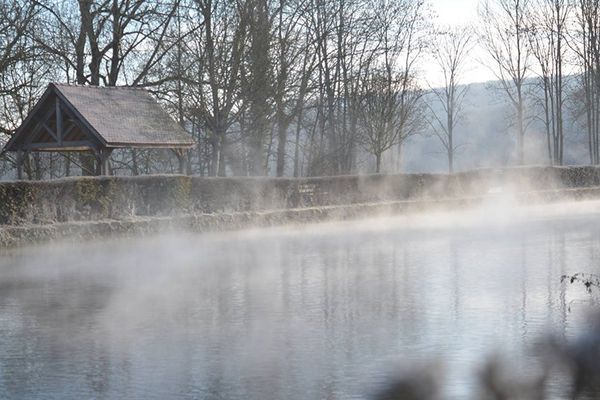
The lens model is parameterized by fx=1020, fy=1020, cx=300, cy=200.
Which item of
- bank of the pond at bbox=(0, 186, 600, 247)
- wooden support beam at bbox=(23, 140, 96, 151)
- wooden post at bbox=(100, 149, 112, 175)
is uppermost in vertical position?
wooden support beam at bbox=(23, 140, 96, 151)

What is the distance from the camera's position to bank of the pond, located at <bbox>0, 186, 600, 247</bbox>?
2553 cm

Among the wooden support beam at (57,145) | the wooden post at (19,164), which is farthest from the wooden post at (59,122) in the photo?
the wooden post at (19,164)

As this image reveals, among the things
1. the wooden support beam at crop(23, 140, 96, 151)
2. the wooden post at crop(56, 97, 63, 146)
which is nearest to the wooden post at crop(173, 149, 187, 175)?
the wooden support beam at crop(23, 140, 96, 151)

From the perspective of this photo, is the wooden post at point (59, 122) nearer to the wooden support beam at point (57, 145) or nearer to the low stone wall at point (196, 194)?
the wooden support beam at point (57, 145)

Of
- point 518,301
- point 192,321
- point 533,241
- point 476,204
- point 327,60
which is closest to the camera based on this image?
point 192,321

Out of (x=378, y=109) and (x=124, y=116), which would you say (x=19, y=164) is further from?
(x=378, y=109)

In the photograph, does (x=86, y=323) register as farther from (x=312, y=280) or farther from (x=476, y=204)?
(x=476, y=204)

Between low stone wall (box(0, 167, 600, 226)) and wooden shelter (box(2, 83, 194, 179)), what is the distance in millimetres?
4266

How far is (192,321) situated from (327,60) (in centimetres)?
4169

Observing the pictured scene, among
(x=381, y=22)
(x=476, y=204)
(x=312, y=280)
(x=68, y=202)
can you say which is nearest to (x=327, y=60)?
(x=381, y=22)

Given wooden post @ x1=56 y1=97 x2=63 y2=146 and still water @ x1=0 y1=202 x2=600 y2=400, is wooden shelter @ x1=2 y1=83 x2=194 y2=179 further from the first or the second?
still water @ x1=0 y1=202 x2=600 y2=400

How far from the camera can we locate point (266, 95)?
44781mm

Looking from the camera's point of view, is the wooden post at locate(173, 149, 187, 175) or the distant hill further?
the distant hill

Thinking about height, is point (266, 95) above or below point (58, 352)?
above
